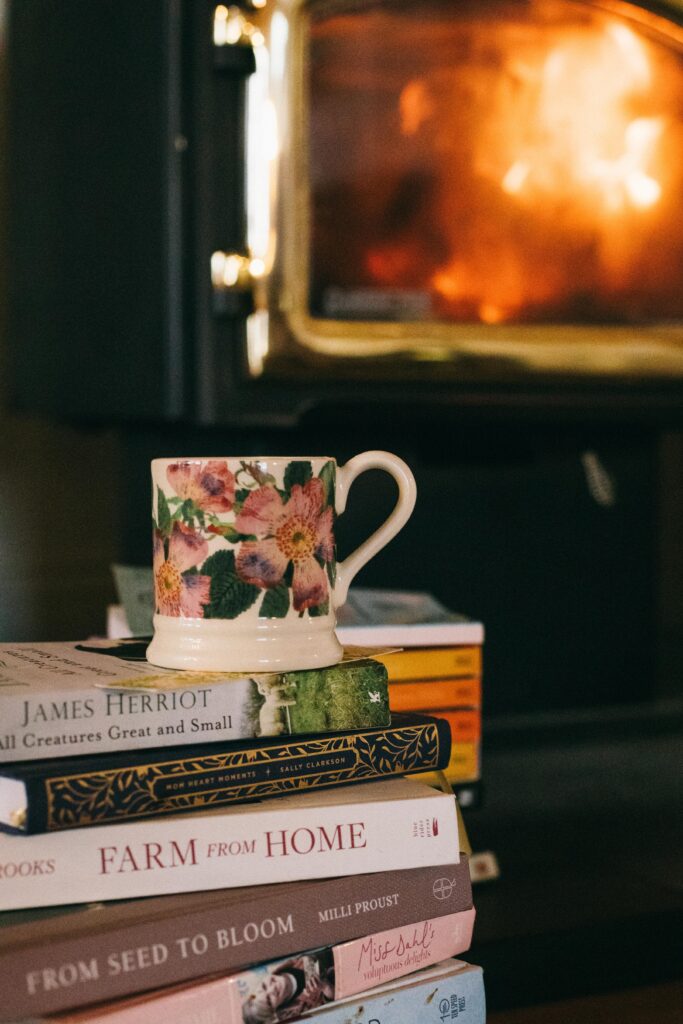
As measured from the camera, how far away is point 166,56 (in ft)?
3.49

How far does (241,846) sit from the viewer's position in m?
0.59

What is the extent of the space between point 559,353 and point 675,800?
0.48 meters

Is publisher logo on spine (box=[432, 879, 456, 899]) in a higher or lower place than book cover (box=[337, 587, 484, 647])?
lower

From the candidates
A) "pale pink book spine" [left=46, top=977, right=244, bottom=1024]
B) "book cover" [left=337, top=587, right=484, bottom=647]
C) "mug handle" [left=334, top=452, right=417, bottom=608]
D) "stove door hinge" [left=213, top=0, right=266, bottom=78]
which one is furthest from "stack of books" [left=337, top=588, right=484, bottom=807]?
"stove door hinge" [left=213, top=0, right=266, bottom=78]

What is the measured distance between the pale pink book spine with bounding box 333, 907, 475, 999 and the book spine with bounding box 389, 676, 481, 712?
0.25m

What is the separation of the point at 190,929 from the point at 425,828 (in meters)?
0.12

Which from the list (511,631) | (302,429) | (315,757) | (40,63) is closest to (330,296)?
(302,429)

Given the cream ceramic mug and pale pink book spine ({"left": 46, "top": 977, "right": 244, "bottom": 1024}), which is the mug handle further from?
pale pink book spine ({"left": 46, "top": 977, "right": 244, "bottom": 1024})

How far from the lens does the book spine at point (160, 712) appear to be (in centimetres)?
55

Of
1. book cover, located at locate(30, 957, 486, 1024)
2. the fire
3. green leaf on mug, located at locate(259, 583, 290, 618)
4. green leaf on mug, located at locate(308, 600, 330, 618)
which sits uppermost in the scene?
the fire

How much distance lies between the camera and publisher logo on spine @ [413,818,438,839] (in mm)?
618

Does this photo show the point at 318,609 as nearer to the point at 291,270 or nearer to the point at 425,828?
the point at 425,828

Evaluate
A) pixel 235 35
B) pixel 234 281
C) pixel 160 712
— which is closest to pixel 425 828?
pixel 160 712

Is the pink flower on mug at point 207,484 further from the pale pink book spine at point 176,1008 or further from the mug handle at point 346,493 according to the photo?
the pale pink book spine at point 176,1008
